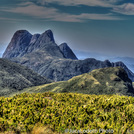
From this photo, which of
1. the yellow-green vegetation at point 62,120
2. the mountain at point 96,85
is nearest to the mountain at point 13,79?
the mountain at point 96,85

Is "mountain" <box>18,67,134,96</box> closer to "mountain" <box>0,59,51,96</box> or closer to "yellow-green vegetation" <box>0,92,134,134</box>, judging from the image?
"mountain" <box>0,59,51,96</box>

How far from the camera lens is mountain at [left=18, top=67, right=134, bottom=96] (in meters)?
140

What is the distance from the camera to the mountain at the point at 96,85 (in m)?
140

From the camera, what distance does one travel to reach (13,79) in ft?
528

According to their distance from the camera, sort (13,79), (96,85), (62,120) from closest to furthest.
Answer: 1. (62,120)
2. (96,85)
3. (13,79)

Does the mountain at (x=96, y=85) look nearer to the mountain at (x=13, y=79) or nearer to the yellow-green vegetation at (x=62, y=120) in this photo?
the mountain at (x=13, y=79)

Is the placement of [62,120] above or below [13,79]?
above

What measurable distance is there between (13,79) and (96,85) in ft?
248

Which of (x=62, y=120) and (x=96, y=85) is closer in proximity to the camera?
(x=62, y=120)

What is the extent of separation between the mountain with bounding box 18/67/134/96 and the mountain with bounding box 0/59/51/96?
11533 mm

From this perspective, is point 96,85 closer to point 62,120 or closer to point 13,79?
point 13,79

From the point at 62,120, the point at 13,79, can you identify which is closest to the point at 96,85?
the point at 13,79

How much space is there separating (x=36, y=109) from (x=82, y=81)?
136 meters

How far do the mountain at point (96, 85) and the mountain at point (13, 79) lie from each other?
11.5 meters
